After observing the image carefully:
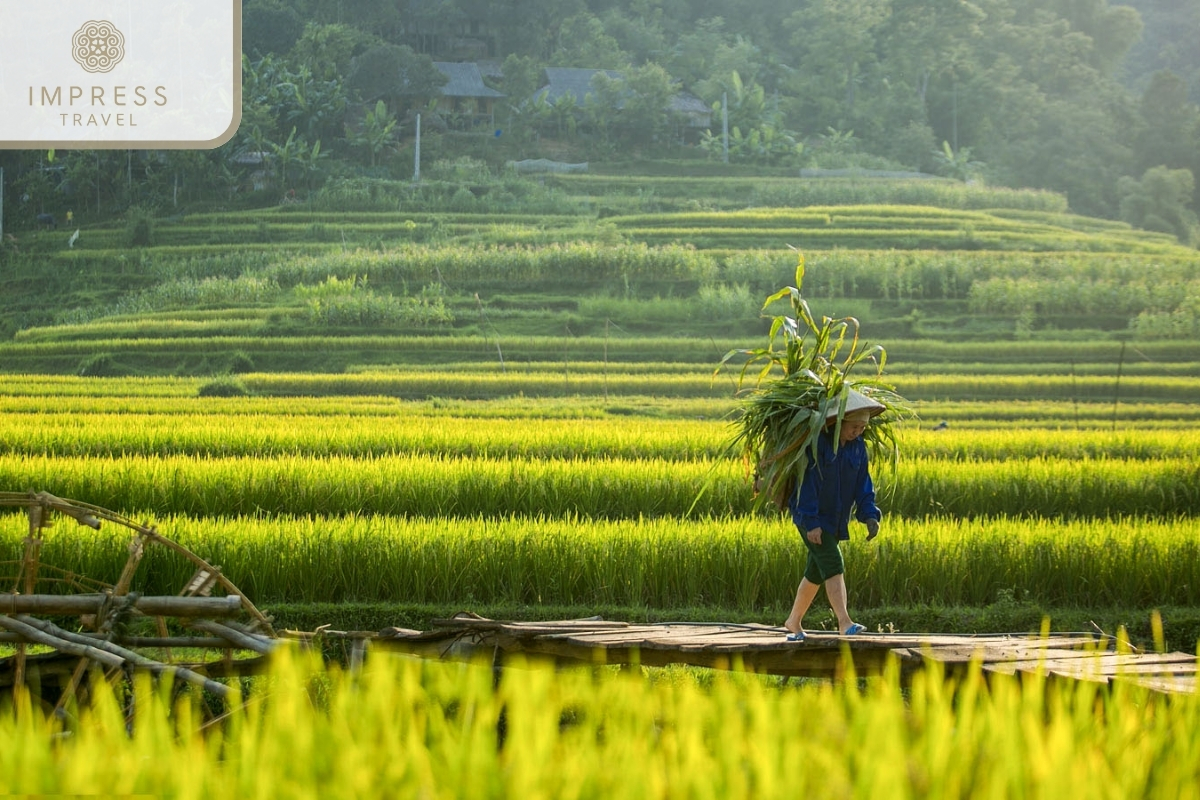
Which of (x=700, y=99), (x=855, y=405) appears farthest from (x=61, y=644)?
(x=700, y=99)

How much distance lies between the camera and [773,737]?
1533 mm

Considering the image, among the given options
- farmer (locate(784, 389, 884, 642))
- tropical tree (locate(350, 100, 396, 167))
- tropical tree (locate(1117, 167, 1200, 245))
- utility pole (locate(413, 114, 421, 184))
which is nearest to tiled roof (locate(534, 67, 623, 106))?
utility pole (locate(413, 114, 421, 184))

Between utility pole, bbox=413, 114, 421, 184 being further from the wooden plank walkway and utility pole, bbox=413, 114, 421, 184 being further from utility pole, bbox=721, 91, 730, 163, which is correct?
the wooden plank walkway

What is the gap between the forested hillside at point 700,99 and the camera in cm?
2358

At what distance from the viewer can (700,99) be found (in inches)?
1047

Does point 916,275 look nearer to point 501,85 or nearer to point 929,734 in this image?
point 501,85

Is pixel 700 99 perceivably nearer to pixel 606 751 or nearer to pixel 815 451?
pixel 815 451

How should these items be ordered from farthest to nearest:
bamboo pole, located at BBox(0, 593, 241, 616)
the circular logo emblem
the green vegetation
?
1. the circular logo emblem
2. bamboo pole, located at BBox(0, 593, 241, 616)
3. the green vegetation

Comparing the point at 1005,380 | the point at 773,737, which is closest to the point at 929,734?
the point at 773,737

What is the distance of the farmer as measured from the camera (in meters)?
3.48

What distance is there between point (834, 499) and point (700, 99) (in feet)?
79.0

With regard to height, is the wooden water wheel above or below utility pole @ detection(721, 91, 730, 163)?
below

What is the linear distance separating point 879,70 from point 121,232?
16008mm

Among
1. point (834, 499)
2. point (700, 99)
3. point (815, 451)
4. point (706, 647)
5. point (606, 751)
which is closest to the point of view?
point (606, 751)
